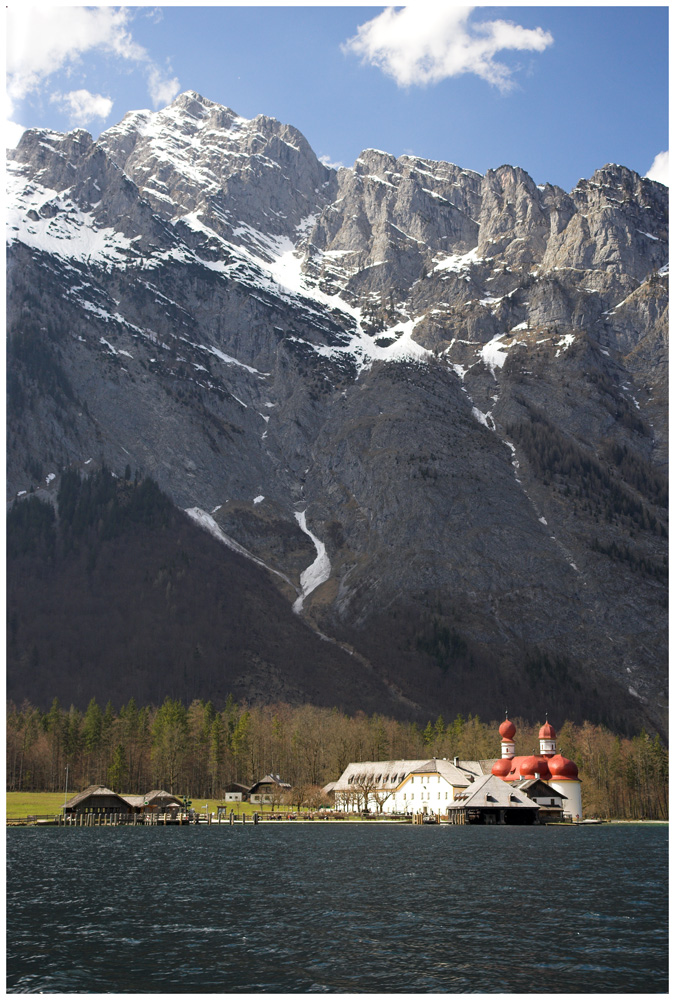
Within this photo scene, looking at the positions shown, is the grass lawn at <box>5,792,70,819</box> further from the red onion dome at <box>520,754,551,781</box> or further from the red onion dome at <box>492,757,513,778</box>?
the red onion dome at <box>520,754,551,781</box>

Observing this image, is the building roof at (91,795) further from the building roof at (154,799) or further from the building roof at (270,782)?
the building roof at (270,782)

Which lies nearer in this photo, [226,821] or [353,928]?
[353,928]

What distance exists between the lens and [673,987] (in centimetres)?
3155

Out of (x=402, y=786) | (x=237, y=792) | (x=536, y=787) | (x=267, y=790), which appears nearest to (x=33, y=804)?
(x=237, y=792)

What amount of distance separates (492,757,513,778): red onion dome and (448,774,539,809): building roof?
772 inches

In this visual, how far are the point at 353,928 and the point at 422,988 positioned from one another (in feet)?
40.4

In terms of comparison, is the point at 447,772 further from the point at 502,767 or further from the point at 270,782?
the point at 270,782

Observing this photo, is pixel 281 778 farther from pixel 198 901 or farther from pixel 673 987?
pixel 673 987

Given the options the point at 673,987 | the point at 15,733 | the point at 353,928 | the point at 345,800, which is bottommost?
the point at 345,800

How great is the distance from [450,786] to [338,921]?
121509 mm

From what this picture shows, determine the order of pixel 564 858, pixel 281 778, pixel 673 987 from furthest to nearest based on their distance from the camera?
pixel 281 778 → pixel 564 858 → pixel 673 987

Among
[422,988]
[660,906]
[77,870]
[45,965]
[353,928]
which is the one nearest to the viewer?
[422,988]

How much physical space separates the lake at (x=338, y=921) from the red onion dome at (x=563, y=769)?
277 feet

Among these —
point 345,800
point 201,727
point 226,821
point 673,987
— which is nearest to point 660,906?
point 673,987
